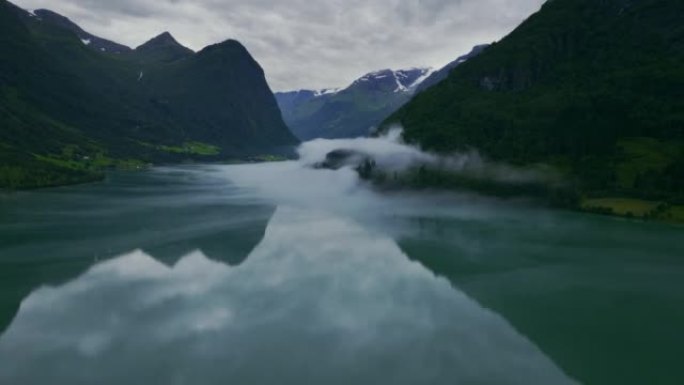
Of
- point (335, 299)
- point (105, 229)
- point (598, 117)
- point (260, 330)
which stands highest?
point (598, 117)

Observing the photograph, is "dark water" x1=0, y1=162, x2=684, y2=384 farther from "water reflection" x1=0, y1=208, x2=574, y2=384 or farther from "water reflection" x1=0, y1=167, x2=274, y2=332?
"water reflection" x1=0, y1=167, x2=274, y2=332

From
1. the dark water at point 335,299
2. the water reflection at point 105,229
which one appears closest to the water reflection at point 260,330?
the dark water at point 335,299

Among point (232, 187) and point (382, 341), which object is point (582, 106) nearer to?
point (232, 187)

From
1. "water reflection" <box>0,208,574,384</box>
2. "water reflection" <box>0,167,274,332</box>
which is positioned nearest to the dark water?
"water reflection" <box>0,208,574,384</box>

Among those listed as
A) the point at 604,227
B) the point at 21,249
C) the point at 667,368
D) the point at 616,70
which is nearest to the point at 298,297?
the point at 667,368

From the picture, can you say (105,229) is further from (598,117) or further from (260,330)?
(598,117)

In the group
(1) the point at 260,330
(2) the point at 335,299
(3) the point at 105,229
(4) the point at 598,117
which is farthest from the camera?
(4) the point at 598,117

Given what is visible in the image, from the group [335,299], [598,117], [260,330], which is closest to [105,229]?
[335,299]
